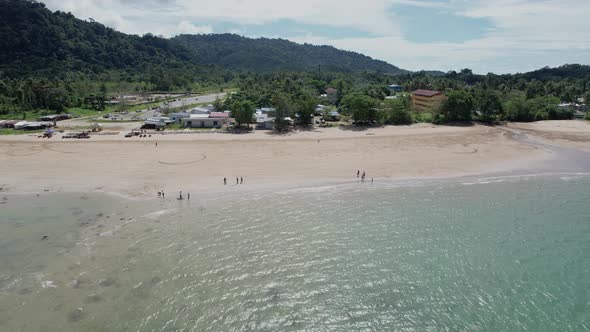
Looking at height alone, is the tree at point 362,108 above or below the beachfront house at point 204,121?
above

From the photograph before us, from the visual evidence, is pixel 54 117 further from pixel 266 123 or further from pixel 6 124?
pixel 266 123

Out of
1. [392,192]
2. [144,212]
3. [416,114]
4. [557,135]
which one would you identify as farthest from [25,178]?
[557,135]

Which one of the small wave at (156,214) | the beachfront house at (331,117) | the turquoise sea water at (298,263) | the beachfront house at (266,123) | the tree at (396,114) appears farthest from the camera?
the beachfront house at (331,117)

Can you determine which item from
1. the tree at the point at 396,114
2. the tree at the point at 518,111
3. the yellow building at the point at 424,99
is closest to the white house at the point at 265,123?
the tree at the point at 396,114

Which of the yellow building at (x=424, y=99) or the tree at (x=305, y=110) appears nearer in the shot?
→ the tree at (x=305, y=110)

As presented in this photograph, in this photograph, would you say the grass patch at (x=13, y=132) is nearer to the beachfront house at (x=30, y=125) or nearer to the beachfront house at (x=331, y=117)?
the beachfront house at (x=30, y=125)

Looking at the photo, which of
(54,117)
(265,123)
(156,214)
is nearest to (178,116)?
(265,123)

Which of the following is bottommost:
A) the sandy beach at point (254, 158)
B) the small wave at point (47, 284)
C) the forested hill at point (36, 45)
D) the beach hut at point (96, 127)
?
the small wave at point (47, 284)
